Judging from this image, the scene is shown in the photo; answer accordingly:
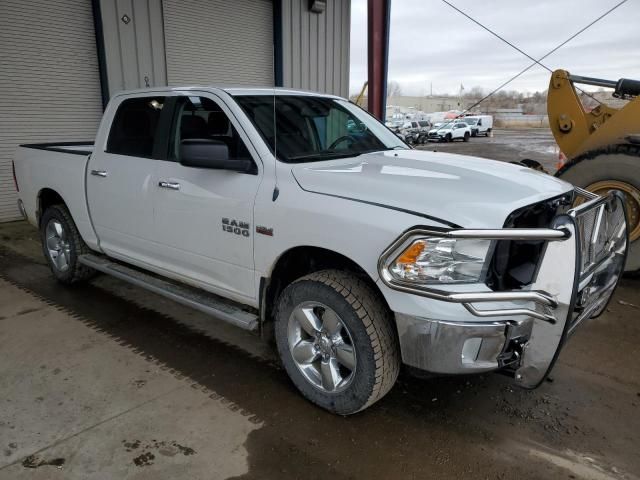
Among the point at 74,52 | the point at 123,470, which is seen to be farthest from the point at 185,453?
the point at 74,52

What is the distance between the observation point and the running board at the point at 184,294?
3.13 metres

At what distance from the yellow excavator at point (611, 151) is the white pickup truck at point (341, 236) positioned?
7.20ft

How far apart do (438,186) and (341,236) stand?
57cm

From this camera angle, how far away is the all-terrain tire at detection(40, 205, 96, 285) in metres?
4.69

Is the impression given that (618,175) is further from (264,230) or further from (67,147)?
(67,147)

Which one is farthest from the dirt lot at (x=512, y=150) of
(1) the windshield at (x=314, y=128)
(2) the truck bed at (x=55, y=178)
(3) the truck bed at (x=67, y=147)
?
(2) the truck bed at (x=55, y=178)

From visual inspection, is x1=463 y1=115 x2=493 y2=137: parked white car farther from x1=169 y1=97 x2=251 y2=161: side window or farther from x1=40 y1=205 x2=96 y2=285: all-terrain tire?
x1=169 y1=97 x2=251 y2=161: side window

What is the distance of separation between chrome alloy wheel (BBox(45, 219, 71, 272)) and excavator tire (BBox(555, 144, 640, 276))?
5211 millimetres

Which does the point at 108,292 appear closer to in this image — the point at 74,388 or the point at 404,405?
the point at 74,388

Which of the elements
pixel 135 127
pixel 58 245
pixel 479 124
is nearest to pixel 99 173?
pixel 135 127

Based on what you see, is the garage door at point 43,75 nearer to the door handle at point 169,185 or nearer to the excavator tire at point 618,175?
the door handle at point 169,185

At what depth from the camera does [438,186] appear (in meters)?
2.57

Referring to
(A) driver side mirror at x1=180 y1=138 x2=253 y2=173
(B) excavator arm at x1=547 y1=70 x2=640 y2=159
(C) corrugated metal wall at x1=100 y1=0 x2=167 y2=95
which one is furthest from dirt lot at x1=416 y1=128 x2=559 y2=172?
(A) driver side mirror at x1=180 y1=138 x2=253 y2=173

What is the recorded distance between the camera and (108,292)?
491cm
